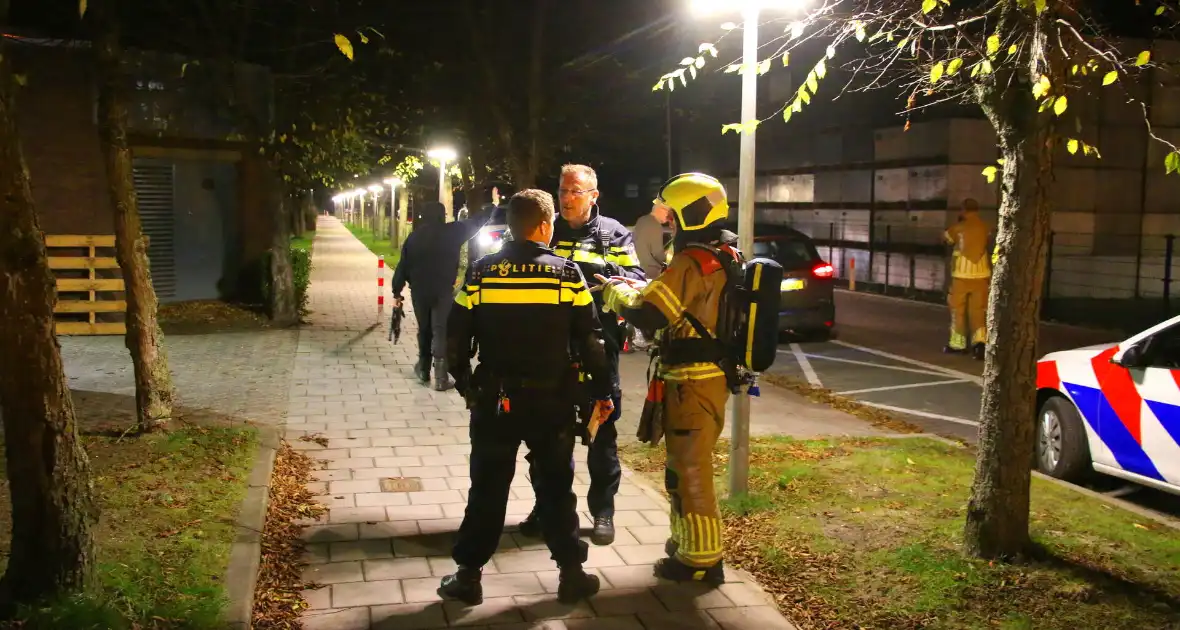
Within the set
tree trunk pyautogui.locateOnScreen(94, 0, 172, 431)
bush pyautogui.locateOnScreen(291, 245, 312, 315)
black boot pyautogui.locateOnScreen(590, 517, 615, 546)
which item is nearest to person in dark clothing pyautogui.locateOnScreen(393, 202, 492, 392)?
tree trunk pyautogui.locateOnScreen(94, 0, 172, 431)

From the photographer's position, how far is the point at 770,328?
4.50 m

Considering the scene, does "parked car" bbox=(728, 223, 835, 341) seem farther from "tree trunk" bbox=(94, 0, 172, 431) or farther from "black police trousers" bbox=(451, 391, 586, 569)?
"black police trousers" bbox=(451, 391, 586, 569)

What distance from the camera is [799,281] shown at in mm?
13797

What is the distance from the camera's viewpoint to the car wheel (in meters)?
6.97

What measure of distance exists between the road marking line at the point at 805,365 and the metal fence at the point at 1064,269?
6.24 meters

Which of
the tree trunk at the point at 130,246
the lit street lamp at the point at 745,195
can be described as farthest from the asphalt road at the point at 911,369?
the tree trunk at the point at 130,246

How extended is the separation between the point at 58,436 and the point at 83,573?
0.57 m

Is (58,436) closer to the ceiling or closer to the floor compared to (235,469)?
closer to the ceiling

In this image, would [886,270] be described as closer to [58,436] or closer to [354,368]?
[354,368]

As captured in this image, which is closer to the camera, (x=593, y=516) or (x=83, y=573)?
(x=83, y=573)

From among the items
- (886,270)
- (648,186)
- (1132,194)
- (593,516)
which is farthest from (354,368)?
(648,186)

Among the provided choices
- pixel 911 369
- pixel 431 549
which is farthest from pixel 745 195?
pixel 911 369

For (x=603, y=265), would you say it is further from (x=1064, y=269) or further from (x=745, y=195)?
(x=1064, y=269)

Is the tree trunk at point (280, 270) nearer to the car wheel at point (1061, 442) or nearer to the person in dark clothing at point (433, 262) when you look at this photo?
the person in dark clothing at point (433, 262)
